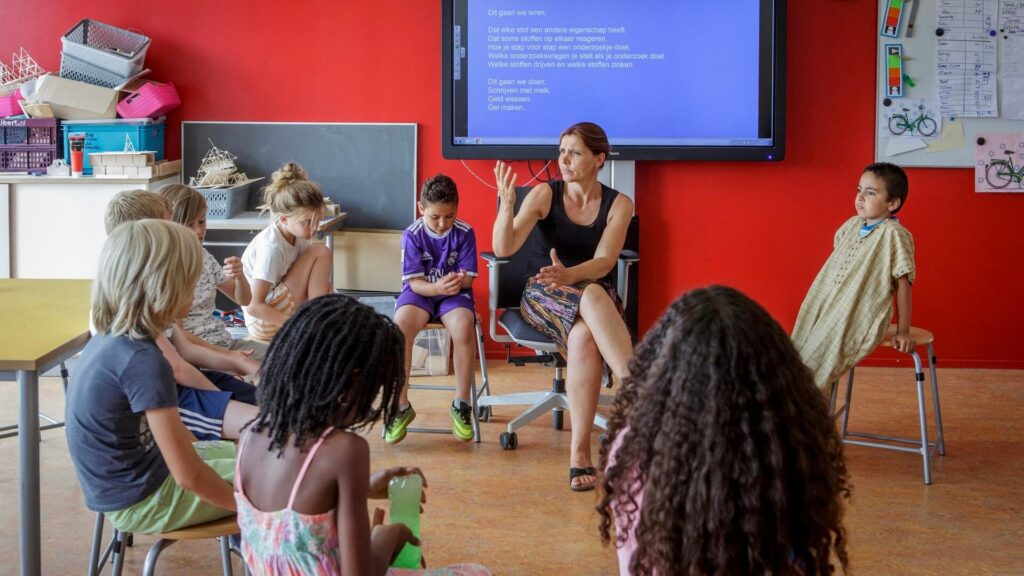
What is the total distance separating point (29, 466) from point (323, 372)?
33.9 inches

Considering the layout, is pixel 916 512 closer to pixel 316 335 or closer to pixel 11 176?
pixel 316 335

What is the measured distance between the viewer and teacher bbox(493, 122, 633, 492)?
11.8ft

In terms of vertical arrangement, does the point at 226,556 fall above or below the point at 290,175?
below

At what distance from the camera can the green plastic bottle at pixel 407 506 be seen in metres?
1.99

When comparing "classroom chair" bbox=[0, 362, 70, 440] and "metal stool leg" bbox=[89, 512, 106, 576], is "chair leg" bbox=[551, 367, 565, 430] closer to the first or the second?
"classroom chair" bbox=[0, 362, 70, 440]

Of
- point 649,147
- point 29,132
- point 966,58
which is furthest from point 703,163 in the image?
point 29,132

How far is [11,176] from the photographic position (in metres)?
4.57

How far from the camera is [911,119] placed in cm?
487

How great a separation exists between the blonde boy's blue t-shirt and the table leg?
0.26 metres

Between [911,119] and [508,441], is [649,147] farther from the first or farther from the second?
[508,441]

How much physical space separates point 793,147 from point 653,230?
71cm

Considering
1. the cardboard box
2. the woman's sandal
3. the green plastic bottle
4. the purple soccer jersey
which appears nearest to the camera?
the green plastic bottle

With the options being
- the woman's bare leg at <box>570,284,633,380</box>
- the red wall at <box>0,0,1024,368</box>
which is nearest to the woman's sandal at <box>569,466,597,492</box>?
the woman's bare leg at <box>570,284,633,380</box>

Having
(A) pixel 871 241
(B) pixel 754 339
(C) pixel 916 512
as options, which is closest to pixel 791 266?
(A) pixel 871 241
